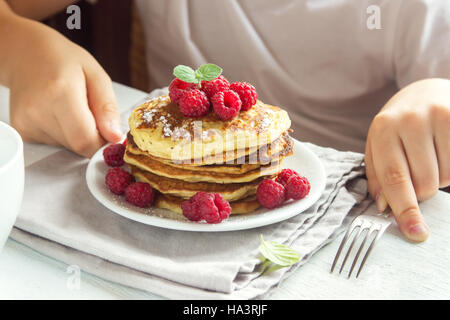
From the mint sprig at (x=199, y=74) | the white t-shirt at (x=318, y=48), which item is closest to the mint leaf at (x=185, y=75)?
the mint sprig at (x=199, y=74)

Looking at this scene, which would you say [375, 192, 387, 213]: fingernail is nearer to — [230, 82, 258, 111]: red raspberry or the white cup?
[230, 82, 258, 111]: red raspberry

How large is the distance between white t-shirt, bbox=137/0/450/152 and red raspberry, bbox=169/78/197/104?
0.69 meters

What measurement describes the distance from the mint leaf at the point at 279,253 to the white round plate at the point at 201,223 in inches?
1.7

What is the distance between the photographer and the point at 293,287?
2.56 ft

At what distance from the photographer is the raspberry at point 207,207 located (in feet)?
2.75

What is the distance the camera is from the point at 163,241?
85 centimetres

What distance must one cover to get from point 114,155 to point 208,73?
26 cm

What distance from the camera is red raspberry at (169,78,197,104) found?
0.93 m

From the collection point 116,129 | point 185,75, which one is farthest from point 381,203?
point 116,129

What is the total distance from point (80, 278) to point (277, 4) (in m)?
1.07

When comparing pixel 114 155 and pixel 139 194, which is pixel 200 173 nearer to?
pixel 139 194

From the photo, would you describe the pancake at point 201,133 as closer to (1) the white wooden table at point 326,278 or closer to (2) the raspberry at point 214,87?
(2) the raspberry at point 214,87
